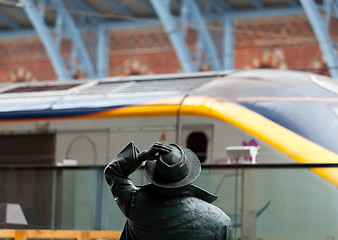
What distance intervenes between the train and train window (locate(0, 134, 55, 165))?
1 cm

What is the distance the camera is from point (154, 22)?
Result: 21391 mm

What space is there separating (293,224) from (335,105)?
2.11 m

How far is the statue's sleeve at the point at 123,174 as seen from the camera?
3.48 meters

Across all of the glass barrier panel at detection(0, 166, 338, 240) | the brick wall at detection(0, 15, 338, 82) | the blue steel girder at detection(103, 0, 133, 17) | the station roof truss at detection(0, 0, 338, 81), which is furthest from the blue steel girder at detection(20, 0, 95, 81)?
the glass barrier panel at detection(0, 166, 338, 240)

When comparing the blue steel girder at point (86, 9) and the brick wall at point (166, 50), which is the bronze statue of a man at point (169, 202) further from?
the blue steel girder at point (86, 9)

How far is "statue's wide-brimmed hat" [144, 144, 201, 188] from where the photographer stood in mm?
3355

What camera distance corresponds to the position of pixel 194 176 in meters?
3.39

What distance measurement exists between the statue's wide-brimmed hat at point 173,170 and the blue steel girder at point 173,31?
14375 mm

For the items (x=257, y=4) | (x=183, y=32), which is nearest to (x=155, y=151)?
(x=183, y=32)

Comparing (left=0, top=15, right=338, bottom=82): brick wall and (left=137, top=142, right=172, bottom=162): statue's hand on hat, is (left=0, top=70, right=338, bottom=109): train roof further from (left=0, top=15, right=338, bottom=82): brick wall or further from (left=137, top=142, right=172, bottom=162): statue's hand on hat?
(left=0, top=15, right=338, bottom=82): brick wall

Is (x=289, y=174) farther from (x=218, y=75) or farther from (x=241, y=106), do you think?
(x=218, y=75)

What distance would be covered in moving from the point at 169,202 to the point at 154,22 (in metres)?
18.2

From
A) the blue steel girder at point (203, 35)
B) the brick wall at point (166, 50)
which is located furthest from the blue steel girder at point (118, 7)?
the blue steel girder at point (203, 35)

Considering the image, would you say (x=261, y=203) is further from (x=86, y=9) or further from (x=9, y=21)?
(x=9, y=21)
